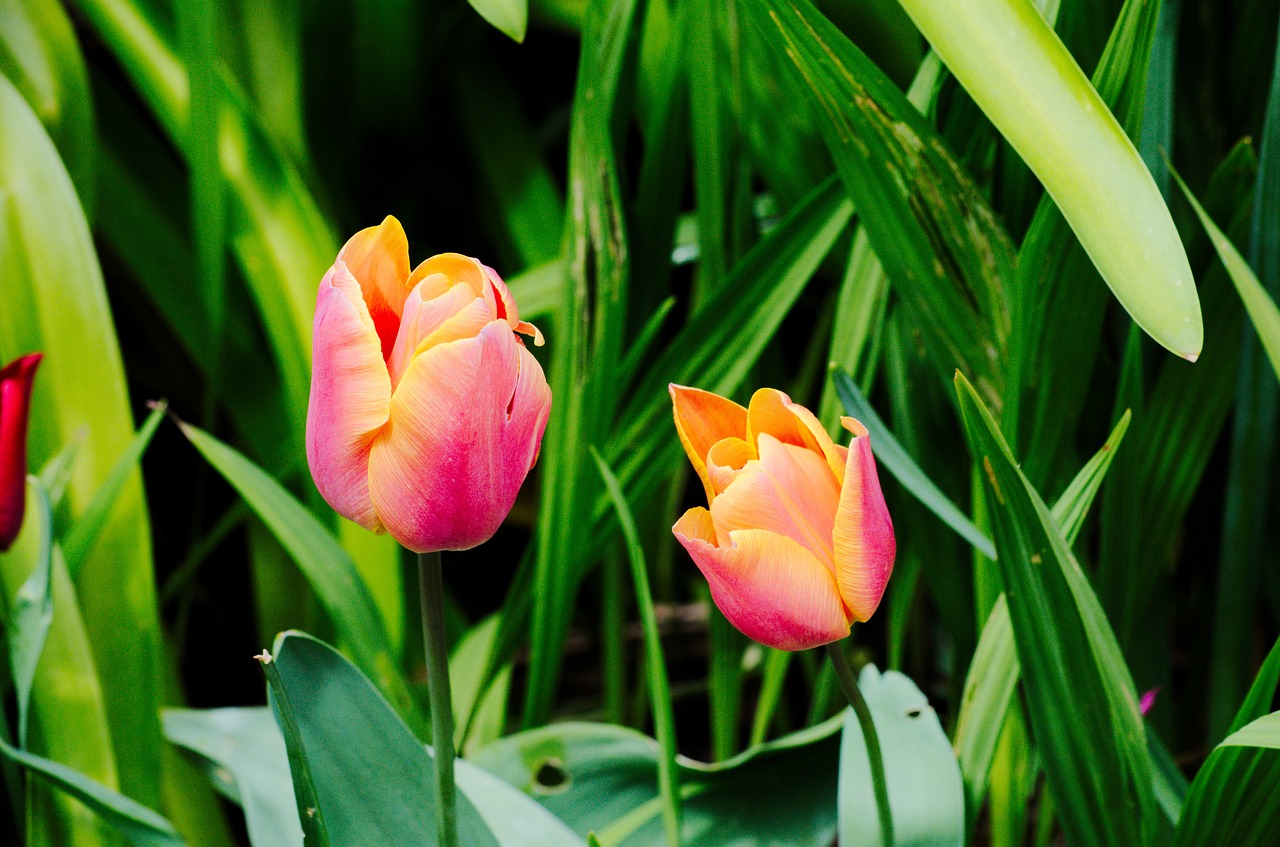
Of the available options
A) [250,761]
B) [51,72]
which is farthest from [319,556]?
[51,72]

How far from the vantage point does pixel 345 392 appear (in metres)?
0.24

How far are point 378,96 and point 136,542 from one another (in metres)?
0.33

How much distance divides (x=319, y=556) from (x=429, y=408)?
23 centimetres

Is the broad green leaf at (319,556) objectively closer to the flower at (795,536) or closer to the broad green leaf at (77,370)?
the broad green leaf at (77,370)

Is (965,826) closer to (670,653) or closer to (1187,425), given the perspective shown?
(1187,425)

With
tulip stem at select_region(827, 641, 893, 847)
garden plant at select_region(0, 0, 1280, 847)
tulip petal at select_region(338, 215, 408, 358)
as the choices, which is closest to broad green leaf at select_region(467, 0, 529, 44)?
garden plant at select_region(0, 0, 1280, 847)

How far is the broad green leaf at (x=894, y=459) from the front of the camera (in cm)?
36

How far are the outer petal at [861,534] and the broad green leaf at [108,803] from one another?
0.28 metres

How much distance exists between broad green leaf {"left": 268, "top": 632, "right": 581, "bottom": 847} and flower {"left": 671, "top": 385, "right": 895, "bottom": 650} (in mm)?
131

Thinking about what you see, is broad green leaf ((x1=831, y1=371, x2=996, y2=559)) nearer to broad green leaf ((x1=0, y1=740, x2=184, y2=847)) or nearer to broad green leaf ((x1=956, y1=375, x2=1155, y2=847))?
broad green leaf ((x1=956, y1=375, x2=1155, y2=847))

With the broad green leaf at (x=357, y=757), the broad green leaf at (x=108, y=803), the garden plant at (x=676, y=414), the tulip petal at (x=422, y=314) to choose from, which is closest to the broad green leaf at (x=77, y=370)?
the garden plant at (x=676, y=414)

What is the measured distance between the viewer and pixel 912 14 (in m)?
0.33

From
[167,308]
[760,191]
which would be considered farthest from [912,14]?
[167,308]

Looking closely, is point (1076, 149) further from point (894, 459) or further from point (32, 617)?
point (32, 617)
